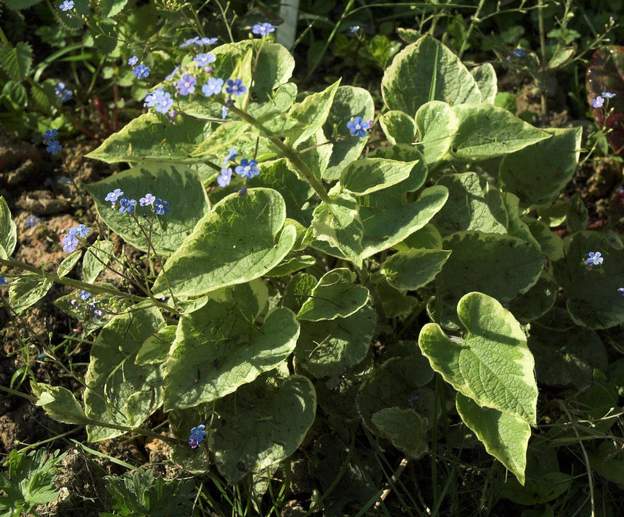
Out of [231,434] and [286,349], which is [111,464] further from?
[286,349]

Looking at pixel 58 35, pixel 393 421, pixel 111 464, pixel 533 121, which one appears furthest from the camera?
pixel 58 35

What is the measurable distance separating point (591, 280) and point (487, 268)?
1.27 feet

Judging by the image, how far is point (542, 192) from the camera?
8.46 ft

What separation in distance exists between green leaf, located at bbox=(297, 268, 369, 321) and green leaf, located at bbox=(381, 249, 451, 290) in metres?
0.12

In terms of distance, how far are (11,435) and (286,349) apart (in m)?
0.99

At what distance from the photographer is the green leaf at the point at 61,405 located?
2.12 metres

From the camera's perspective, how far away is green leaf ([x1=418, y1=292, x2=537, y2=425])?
197 cm

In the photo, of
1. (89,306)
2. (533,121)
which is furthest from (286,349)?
(533,121)

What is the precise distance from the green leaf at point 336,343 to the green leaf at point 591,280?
2.15 ft

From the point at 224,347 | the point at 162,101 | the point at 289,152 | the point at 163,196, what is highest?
the point at 162,101

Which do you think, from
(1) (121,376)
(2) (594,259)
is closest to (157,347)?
(1) (121,376)

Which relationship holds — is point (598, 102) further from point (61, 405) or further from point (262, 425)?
point (61, 405)

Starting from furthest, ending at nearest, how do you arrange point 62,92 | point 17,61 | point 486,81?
1. point 62,92
2. point 17,61
3. point 486,81

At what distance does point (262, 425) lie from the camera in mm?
2203
